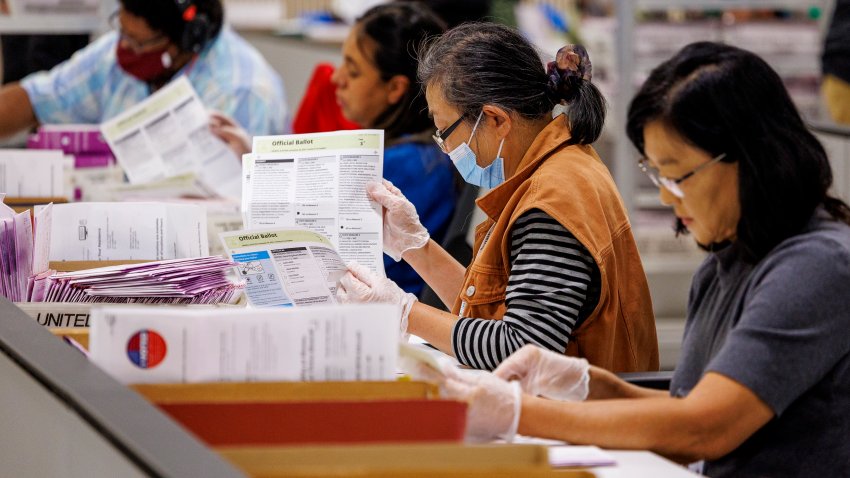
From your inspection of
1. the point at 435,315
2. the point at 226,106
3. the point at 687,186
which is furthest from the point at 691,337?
the point at 226,106

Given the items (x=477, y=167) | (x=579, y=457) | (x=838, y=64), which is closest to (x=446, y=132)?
(x=477, y=167)

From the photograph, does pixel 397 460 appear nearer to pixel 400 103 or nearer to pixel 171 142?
pixel 400 103

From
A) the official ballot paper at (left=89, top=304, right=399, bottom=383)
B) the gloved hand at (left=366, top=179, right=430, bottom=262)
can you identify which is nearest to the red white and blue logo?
the official ballot paper at (left=89, top=304, right=399, bottom=383)

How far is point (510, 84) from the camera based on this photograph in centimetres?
242

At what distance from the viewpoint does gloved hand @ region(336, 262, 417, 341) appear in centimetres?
233

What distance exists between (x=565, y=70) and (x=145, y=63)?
2.36m

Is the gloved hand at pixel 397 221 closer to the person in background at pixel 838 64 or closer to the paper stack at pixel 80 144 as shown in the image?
the paper stack at pixel 80 144

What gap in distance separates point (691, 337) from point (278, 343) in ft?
2.44

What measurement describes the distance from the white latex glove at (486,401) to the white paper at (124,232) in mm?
944

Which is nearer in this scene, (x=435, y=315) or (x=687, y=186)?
(x=687, y=186)

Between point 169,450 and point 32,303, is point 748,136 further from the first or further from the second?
point 32,303

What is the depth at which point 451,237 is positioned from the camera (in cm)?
322

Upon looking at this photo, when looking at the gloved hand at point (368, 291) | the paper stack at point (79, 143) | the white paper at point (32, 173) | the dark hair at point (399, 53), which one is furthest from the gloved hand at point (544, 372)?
the paper stack at point (79, 143)

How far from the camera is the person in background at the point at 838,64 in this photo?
506 cm
